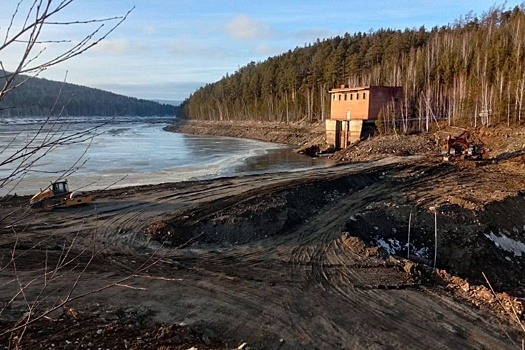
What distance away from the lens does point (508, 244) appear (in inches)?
634

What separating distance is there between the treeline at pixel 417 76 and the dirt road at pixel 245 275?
2691 cm

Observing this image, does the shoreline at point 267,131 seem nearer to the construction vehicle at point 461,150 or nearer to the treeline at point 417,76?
the treeline at point 417,76

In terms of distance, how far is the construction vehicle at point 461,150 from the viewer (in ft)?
105

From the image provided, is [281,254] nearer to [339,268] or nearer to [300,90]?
[339,268]

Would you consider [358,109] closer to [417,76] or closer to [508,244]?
[417,76]

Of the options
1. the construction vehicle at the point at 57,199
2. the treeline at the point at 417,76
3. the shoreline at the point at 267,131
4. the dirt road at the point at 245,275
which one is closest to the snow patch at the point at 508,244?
the dirt road at the point at 245,275

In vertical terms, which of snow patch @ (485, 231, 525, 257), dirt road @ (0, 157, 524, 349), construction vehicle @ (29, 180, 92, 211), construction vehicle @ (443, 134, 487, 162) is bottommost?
snow patch @ (485, 231, 525, 257)

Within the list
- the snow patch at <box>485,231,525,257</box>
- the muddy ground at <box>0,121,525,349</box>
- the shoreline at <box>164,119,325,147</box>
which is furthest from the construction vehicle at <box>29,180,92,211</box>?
the shoreline at <box>164,119,325,147</box>

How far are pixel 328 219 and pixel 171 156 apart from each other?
30.5 metres

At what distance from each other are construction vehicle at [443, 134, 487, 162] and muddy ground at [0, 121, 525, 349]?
6.14 meters

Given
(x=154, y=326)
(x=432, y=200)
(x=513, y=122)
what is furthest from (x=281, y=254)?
(x=513, y=122)

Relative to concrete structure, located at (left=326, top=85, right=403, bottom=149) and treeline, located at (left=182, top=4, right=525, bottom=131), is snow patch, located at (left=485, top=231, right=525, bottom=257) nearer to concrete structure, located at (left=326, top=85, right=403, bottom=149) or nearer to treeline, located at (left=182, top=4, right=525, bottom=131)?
treeline, located at (left=182, top=4, right=525, bottom=131)

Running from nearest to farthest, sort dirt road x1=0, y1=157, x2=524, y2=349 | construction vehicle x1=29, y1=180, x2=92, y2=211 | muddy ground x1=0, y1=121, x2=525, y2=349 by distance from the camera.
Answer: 1. muddy ground x1=0, y1=121, x2=525, y2=349
2. dirt road x1=0, y1=157, x2=524, y2=349
3. construction vehicle x1=29, y1=180, x2=92, y2=211

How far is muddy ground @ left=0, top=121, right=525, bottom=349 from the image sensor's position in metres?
8.61
